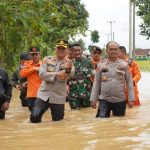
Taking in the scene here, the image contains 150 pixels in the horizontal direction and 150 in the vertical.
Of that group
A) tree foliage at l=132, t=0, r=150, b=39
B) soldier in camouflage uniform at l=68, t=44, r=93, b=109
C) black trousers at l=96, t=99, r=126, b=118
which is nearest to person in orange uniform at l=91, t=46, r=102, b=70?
soldier in camouflage uniform at l=68, t=44, r=93, b=109

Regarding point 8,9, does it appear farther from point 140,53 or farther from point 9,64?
A: point 140,53

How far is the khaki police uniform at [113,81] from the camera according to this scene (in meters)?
9.58

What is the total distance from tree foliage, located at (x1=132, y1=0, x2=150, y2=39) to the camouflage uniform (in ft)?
63.8

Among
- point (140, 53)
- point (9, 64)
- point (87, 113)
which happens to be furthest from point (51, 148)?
point (140, 53)

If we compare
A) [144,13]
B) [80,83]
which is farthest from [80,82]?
[144,13]

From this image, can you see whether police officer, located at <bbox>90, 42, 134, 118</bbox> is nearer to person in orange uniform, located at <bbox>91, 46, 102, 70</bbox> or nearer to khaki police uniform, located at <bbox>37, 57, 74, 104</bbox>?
khaki police uniform, located at <bbox>37, 57, 74, 104</bbox>

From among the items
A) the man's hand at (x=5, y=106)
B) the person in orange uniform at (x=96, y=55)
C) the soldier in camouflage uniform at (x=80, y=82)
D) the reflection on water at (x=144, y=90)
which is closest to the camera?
the man's hand at (x=5, y=106)

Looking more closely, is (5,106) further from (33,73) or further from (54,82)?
(54,82)

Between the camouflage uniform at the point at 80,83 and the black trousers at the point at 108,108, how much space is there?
2444 millimetres

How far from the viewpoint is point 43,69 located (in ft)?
31.7

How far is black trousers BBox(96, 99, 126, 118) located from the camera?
9695 millimetres

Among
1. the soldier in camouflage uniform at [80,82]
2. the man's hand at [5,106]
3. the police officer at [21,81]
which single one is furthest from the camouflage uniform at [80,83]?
the man's hand at [5,106]

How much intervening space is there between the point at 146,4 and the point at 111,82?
23309mm

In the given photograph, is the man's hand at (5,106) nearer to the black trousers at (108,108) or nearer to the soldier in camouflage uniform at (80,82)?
the black trousers at (108,108)
